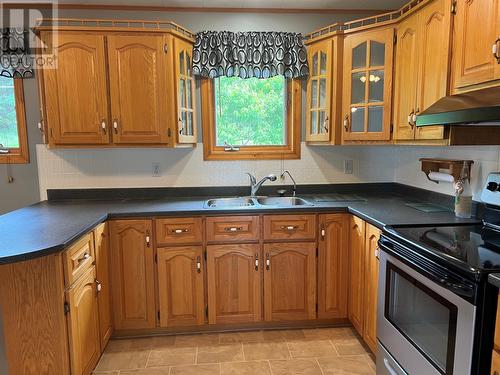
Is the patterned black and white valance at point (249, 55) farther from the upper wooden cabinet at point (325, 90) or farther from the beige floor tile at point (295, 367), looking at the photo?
the beige floor tile at point (295, 367)

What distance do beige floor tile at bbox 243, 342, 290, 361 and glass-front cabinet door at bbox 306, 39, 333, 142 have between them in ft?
5.10

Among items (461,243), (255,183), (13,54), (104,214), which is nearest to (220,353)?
(104,214)

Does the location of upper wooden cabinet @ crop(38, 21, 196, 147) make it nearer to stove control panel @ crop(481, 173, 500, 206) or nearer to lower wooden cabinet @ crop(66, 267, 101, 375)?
lower wooden cabinet @ crop(66, 267, 101, 375)

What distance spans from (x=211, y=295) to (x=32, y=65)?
2238 millimetres

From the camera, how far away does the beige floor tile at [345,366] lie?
2238 millimetres

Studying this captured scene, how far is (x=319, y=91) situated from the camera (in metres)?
2.95

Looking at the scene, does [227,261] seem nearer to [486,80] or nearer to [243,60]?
[243,60]

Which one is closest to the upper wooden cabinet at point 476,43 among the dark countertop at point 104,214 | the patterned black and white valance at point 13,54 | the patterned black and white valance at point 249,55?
the dark countertop at point 104,214

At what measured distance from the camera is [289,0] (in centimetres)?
282

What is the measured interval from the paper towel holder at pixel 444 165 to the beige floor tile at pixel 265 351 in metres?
1.57

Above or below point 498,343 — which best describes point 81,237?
above

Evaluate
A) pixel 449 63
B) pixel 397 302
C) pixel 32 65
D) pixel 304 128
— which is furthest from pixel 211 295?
pixel 32 65

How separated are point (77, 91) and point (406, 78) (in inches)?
88.6

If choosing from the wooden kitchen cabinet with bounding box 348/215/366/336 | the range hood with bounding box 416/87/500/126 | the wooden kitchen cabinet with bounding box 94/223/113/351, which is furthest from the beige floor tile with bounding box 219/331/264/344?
the range hood with bounding box 416/87/500/126
